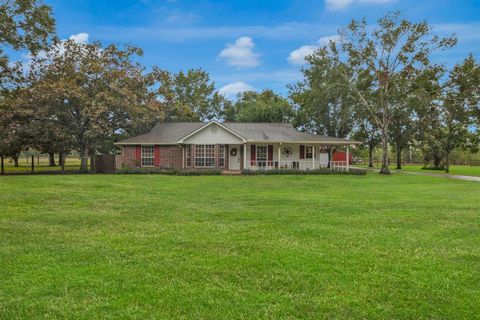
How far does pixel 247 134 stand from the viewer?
2869 centimetres

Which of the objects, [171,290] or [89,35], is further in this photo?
[89,35]

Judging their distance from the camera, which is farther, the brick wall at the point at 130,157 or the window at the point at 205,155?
the brick wall at the point at 130,157

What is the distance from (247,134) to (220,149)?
240 centimetres

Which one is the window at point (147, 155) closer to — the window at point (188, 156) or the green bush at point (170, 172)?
the green bush at point (170, 172)

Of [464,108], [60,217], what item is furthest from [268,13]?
[464,108]

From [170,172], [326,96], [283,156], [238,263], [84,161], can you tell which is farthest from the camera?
[326,96]

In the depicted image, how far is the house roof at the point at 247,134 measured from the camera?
1086 inches

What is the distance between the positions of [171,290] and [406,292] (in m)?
2.49

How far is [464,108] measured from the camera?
99.6 ft

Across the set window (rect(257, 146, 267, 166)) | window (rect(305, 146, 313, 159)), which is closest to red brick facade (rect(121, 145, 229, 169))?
window (rect(257, 146, 267, 166))

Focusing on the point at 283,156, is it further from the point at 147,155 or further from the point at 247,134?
the point at 147,155

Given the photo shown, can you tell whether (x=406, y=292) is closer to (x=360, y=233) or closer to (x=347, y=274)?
(x=347, y=274)

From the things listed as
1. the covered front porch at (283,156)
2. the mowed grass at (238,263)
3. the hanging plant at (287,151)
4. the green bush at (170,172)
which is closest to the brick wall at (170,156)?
the green bush at (170,172)

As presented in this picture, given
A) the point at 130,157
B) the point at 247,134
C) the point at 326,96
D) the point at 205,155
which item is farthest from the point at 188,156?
the point at 326,96
